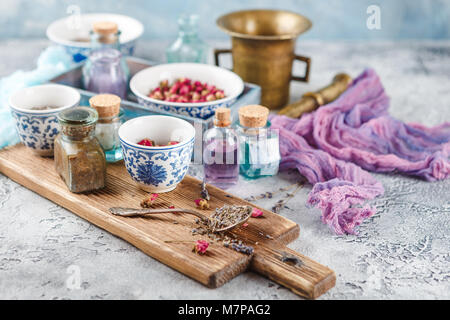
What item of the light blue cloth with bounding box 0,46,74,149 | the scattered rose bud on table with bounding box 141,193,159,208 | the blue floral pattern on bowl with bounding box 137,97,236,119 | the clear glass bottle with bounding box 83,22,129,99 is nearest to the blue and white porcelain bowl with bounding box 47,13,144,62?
the light blue cloth with bounding box 0,46,74,149

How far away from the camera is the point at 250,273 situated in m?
1.12

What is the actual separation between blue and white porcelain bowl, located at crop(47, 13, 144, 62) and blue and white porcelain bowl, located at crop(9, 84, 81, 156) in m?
0.35

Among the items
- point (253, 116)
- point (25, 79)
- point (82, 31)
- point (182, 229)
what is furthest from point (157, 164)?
point (82, 31)

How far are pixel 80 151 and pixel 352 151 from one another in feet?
2.16

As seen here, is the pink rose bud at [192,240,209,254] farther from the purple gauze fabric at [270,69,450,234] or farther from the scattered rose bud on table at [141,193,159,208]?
the purple gauze fabric at [270,69,450,234]

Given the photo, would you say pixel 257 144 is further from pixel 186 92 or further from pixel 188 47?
pixel 188 47

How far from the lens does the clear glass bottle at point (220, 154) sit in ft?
4.44

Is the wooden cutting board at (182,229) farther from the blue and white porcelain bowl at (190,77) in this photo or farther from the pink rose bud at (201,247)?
the blue and white porcelain bowl at (190,77)

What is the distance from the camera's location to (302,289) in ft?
3.43

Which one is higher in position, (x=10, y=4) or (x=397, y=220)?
(x=10, y=4)

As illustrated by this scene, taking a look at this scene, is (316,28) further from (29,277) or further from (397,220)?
(29,277)

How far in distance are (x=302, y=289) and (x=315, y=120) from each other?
638mm
